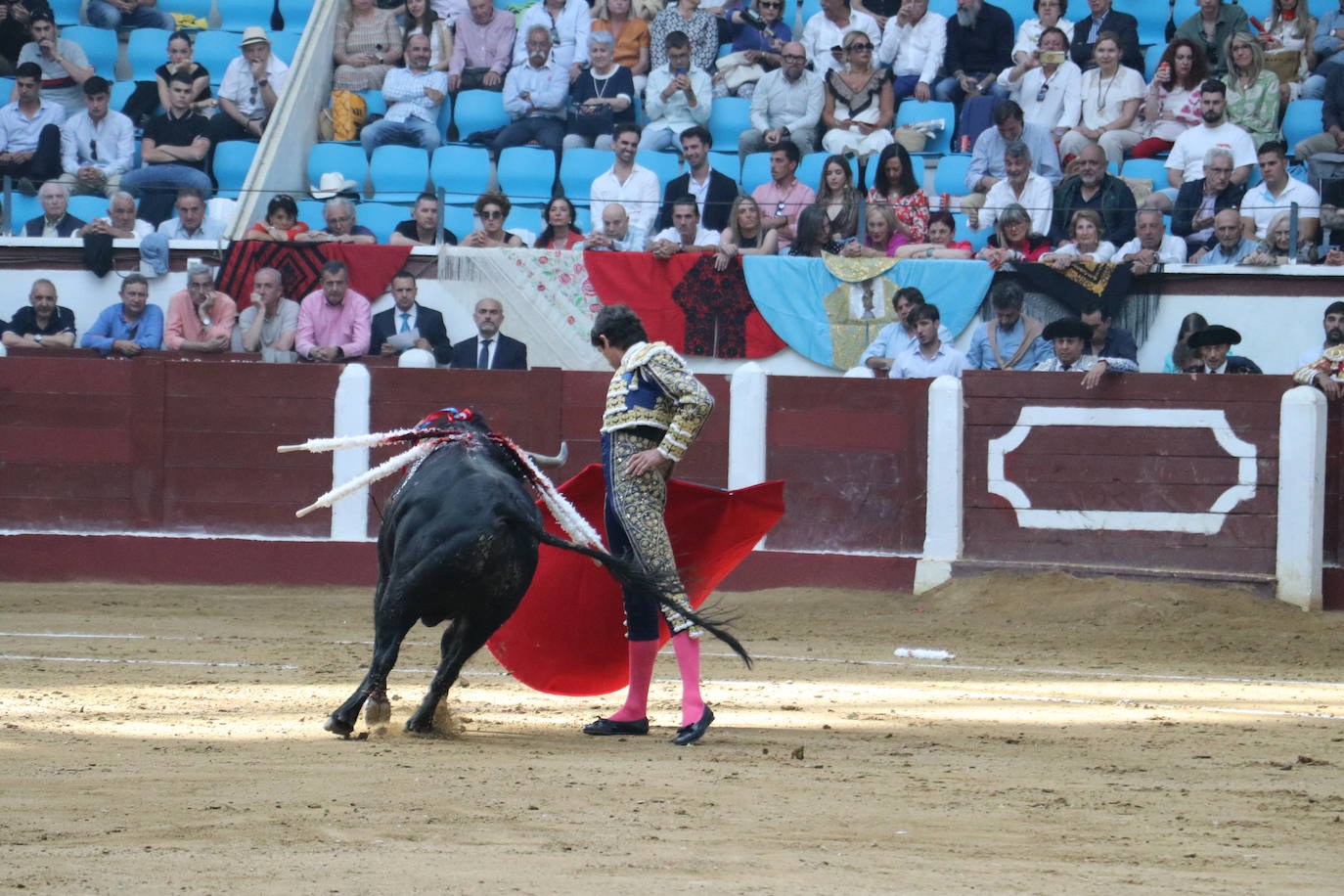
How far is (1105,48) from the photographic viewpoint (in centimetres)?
1020

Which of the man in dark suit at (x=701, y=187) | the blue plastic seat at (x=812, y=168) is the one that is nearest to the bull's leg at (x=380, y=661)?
the man in dark suit at (x=701, y=187)

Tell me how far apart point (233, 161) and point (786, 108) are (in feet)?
11.8

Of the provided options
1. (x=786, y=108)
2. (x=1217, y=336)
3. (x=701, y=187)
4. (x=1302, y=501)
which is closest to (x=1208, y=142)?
(x=1217, y=336)

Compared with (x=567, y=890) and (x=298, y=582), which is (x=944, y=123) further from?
(x=567, y=890)

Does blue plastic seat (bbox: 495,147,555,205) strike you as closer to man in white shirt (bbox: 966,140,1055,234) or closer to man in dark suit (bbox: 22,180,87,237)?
man in dark suit (bbox: 22,180,87,237)

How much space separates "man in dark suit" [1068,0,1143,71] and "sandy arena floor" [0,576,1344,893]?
4284 millimetres

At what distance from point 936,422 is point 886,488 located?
0.46 metres

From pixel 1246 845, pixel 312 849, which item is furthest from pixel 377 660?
pixel 1246 845

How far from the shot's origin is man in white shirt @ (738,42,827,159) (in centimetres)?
1077

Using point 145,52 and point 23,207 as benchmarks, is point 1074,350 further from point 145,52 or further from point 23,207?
point 145,52

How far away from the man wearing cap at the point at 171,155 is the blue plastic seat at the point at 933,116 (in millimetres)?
4265

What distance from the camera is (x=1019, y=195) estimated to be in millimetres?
9773

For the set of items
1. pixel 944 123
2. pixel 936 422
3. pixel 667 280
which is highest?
pixel 944 123

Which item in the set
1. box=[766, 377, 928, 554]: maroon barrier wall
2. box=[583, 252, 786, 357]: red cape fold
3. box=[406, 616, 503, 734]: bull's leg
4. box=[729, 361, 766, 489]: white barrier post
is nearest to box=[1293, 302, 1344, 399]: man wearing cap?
box=[766, 377, 928, 554]: maroon barrier wall
